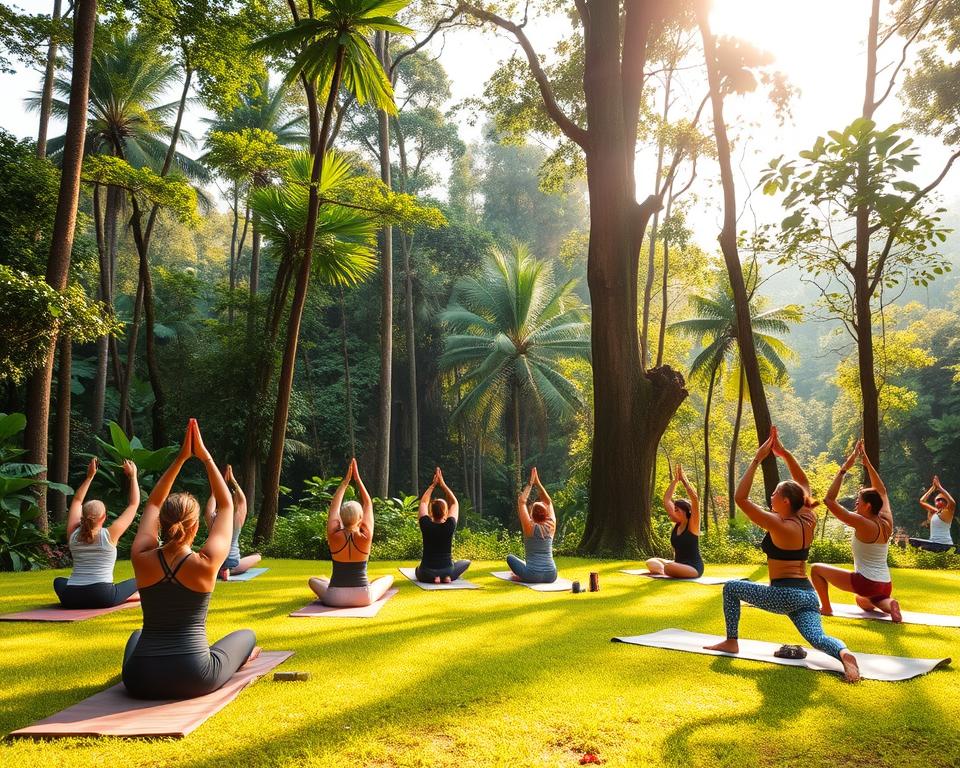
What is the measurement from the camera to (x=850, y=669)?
149 inches

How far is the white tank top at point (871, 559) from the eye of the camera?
5680 mm

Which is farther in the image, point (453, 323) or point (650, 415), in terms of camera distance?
point (453, 323)

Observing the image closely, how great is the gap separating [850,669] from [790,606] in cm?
49

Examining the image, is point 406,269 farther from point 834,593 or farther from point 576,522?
A: point 834,593

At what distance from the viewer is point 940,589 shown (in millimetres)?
7984

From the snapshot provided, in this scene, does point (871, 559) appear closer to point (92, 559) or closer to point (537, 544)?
point (537, 544)

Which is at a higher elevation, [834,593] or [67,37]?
[67,37]

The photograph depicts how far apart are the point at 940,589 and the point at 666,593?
11.4 ft

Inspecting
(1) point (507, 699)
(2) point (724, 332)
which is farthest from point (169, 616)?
(2) point (724, 332)

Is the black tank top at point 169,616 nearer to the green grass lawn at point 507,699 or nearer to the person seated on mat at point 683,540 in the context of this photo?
the green grass lawn at point 507,699

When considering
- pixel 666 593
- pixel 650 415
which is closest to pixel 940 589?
pixel 666 593

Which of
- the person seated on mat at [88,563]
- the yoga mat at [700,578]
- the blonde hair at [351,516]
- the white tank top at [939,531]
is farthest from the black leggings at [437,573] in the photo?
the white tank top at [939,531]

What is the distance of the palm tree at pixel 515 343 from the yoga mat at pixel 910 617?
61.0 feet

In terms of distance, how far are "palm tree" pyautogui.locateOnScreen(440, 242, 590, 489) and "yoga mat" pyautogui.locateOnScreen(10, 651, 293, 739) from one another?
70.0ft
